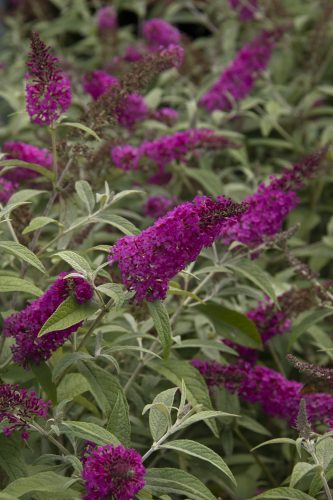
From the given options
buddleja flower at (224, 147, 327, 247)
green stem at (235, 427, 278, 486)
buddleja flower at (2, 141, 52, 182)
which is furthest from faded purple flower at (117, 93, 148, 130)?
green stem at (235, 427, 278, 486)

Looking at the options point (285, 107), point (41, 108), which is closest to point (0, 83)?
point (285, 107)

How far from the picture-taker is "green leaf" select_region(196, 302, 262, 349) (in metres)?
2.50

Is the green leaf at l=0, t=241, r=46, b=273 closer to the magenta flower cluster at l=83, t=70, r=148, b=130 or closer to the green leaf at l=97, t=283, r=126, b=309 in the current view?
the green leaf at l=97, t=283, r=126, b=309

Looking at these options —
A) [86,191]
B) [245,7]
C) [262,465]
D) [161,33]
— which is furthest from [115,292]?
[245,7]

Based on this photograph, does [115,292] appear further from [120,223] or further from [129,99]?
[129,99]

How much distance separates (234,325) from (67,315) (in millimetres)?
784

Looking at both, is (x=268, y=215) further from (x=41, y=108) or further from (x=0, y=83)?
(x=0, y=83)

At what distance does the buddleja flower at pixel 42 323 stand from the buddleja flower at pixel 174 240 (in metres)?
0.16

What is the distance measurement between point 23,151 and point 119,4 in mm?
3260

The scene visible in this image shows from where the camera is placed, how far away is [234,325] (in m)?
2.55

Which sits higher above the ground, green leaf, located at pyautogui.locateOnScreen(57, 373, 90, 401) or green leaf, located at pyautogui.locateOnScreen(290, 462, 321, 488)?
green leaf, located at pyautogui.locateOnScreen(57, 373, 90, 401)

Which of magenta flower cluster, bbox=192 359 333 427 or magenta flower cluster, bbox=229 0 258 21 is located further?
magenta flower cluster, bbox=229 0 258 21

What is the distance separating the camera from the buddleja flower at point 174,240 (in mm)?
1810

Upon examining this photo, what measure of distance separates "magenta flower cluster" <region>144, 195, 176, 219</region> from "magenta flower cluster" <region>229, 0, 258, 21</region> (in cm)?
202
